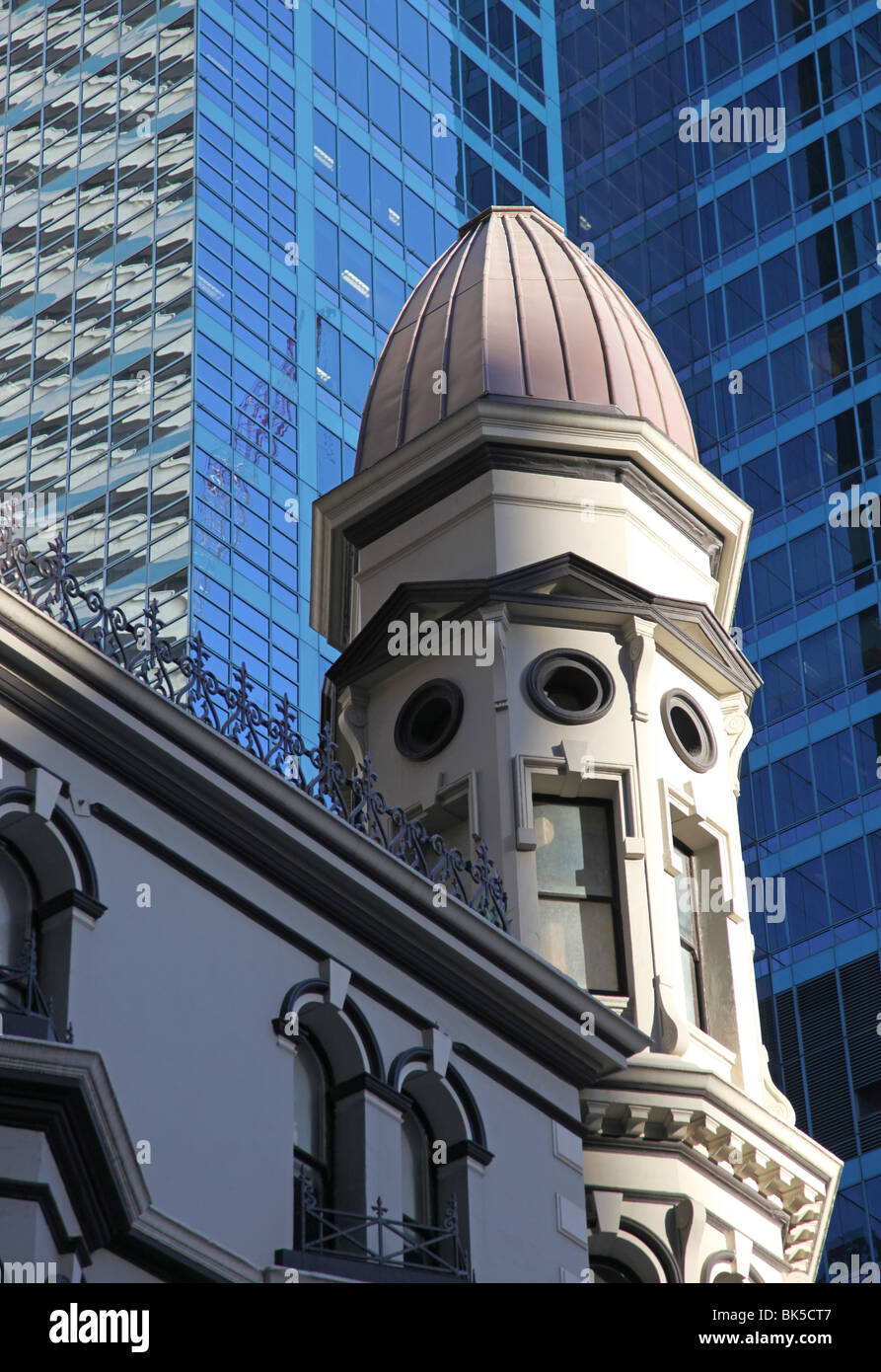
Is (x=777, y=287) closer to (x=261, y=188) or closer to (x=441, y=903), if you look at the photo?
(x=261, y=188)

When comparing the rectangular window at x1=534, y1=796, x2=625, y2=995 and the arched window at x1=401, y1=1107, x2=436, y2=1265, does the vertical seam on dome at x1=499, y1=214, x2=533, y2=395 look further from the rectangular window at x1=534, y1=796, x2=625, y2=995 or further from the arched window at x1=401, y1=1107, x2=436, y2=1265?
the arched window at x1=401, y1=1107, x2=436, y2=1265

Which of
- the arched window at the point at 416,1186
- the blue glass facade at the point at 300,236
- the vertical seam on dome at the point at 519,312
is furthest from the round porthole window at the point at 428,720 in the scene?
the blue glass facade at the point at 300,236

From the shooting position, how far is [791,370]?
99.1 m

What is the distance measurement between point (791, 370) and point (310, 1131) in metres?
75.7

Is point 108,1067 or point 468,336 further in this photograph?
point 468,336

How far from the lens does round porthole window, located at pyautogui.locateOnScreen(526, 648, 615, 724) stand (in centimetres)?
3403

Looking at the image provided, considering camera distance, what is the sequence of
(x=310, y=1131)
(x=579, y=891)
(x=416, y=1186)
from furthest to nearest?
(x=579, y=891) < (x=416, y=1186) < (x=310, y=1131)

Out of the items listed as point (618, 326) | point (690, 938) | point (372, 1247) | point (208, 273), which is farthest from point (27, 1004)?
point (208, 273)

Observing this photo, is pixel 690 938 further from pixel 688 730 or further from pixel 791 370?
pixel 791 370

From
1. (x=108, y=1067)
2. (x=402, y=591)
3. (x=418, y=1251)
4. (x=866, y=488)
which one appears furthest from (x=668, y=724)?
(x=866, y=488)

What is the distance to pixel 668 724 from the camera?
34812 millimetres

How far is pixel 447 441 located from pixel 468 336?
2.42m

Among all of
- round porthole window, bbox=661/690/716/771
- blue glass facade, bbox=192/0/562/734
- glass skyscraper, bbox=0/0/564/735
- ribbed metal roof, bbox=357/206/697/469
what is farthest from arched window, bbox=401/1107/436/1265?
glass skyscraper, bbox=0/0/564/735

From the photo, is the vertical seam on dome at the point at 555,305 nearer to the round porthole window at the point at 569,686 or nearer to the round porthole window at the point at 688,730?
the round porthole window at the point at 569,686
